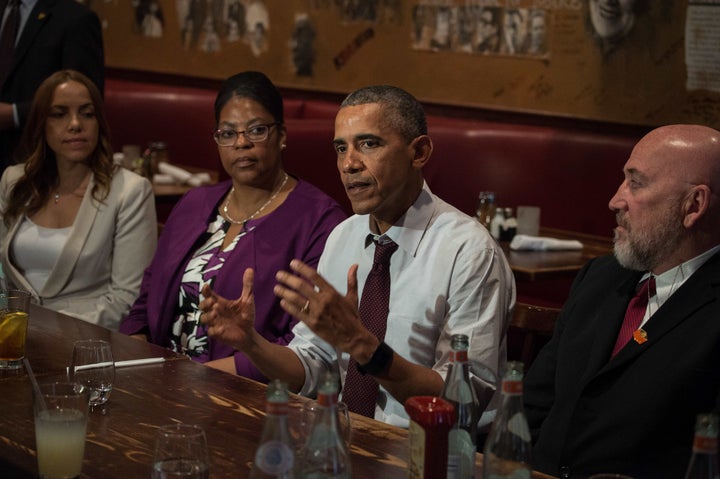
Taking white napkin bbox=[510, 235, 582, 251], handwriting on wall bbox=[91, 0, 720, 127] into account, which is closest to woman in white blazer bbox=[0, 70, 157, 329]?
white napkin bbox=[510, 235, 582, 251]

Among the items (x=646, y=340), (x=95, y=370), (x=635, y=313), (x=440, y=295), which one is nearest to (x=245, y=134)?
(x=440, y=295)

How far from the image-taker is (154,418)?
2.27 meters

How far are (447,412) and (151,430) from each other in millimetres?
747

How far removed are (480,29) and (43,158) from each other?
105 inches

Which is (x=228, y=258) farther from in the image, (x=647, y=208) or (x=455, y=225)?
(x=647, y=208)

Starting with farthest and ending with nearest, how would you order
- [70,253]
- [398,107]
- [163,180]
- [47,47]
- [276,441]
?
[163,180]
[47,47]
[70,253]
[398,107]
[276,441]

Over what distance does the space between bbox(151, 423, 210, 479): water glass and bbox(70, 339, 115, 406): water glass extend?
1.88 ft

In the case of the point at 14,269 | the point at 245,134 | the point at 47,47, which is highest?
the point at 47,47

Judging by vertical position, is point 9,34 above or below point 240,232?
above

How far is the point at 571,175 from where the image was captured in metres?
5.48

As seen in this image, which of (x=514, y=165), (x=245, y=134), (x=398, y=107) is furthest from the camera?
(x=514, y=165)

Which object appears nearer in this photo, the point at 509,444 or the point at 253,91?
the point at 509,444

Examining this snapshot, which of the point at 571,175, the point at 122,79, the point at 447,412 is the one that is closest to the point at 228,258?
the point at 447,412

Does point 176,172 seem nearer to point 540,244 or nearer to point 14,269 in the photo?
point 14,269
